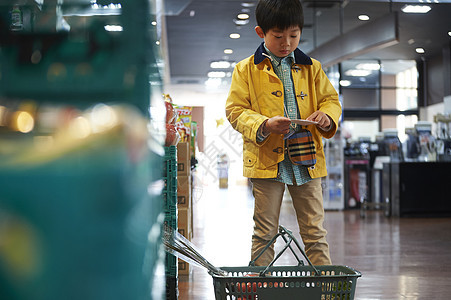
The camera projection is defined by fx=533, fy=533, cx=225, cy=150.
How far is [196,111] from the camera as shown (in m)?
26.0

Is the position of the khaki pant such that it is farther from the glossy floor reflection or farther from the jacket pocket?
the glossy floor reflection

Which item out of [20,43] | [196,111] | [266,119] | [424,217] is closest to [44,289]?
[20,43]

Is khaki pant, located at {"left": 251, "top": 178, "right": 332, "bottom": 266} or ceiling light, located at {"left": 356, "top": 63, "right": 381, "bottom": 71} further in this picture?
ceiling light, located at {"left": 356, "top": 63, "right": 381, "bottom": 71}

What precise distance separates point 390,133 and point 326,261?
602cm

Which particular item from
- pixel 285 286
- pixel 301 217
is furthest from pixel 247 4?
pixel 285 286

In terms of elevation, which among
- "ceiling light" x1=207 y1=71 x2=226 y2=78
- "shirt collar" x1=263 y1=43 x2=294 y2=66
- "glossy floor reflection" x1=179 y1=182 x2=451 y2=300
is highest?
"ceiling light" x1=207 y1=71 x2=226 y2=78

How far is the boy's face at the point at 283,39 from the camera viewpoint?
78.2 inches

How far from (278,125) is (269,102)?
0.86ft

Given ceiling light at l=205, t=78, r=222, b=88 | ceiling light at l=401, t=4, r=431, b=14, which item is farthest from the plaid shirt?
ceiling light at l=205, t=78, r=222, b=88

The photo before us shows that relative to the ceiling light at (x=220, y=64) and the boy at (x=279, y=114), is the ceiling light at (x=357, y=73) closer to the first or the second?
the ceiling light at (x=220, y=64)

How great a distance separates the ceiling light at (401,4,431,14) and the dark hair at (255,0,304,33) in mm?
8132

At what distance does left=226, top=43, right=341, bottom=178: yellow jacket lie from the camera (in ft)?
6.73

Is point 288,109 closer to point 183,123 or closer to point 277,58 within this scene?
point 277,58

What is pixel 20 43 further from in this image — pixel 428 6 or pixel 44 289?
pixel 428 6
